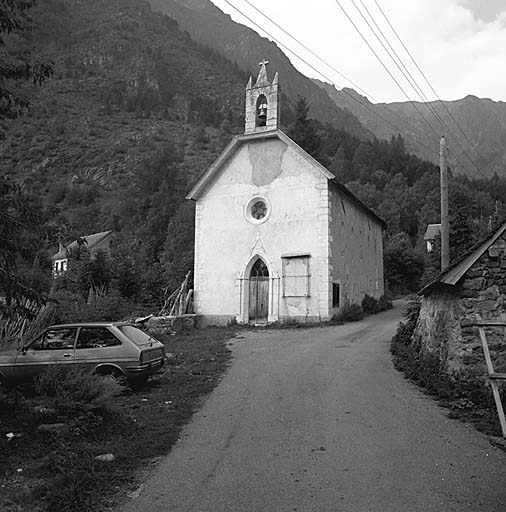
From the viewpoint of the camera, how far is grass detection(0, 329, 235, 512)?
223 inches

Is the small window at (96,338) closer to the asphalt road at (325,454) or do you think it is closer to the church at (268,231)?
the asphalt road at (325,454)

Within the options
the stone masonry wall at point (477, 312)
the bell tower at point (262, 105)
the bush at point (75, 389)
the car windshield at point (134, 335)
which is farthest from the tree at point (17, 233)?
the bell tower at point (262, 105)

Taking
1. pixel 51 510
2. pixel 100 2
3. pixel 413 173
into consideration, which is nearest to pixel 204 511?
pixel 51 510

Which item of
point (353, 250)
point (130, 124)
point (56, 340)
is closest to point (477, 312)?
point (56, 340)

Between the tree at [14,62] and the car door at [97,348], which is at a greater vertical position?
the tree at [14,62]

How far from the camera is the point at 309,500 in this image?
5.56 meters

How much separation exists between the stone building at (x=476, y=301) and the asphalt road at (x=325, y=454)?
1025 mm

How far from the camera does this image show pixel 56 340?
11.3 meters

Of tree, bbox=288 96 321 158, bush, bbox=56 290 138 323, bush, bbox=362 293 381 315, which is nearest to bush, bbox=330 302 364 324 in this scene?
bush, bbox=362 293 381 315

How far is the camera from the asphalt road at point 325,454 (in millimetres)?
5586

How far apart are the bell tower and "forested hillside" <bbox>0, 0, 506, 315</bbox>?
8444 mm

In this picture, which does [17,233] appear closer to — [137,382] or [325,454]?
[137,382]

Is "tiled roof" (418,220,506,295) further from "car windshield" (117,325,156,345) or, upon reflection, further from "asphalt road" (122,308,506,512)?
"car windshield" (117,325,156,345)

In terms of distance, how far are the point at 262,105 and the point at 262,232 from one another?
18.8 feet
